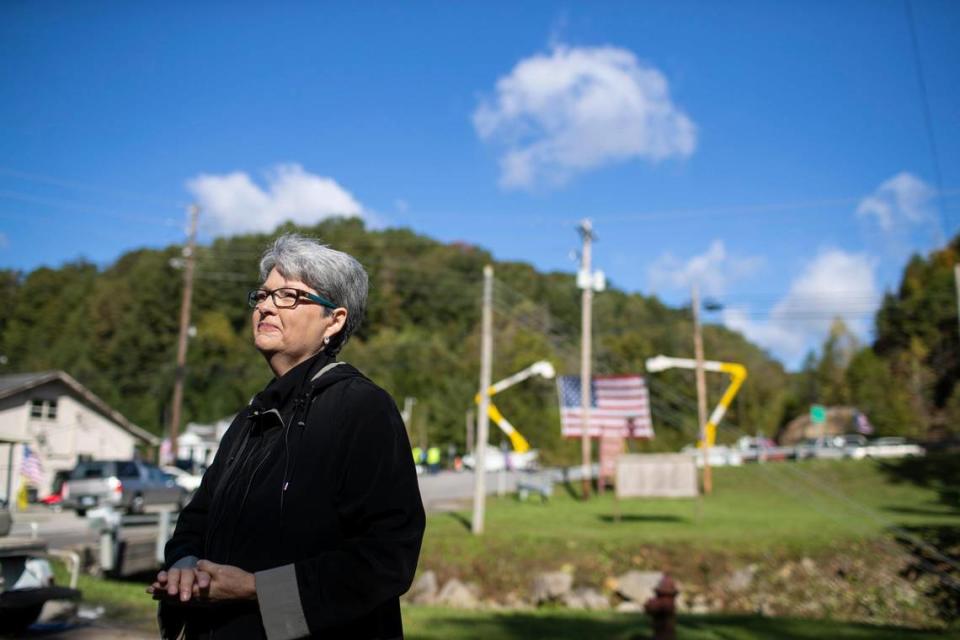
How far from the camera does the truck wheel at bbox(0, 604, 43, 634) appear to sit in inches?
260

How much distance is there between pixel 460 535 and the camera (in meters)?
18.8

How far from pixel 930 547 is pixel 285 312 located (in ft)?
29.1

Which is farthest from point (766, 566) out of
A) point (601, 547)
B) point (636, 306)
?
point (636, 306)

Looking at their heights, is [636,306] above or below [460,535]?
above

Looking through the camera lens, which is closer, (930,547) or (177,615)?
(177,615)

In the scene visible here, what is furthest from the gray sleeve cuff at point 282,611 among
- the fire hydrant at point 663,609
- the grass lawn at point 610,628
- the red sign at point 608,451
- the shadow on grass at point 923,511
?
the red sign at point 608,451

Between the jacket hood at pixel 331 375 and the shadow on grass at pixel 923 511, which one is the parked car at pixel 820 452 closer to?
the shadow on grass at pixel 923 511

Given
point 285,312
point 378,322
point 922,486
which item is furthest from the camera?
point 378,322

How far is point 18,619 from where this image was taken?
673 centimetres

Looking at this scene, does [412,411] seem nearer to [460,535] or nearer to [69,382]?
[69,382]

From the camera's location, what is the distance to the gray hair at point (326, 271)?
233 centimetres

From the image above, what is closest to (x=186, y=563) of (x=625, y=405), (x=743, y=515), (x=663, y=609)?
(x=663, y=609)

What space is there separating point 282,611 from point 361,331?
5250 cm

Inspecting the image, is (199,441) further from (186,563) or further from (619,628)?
(186,563)
